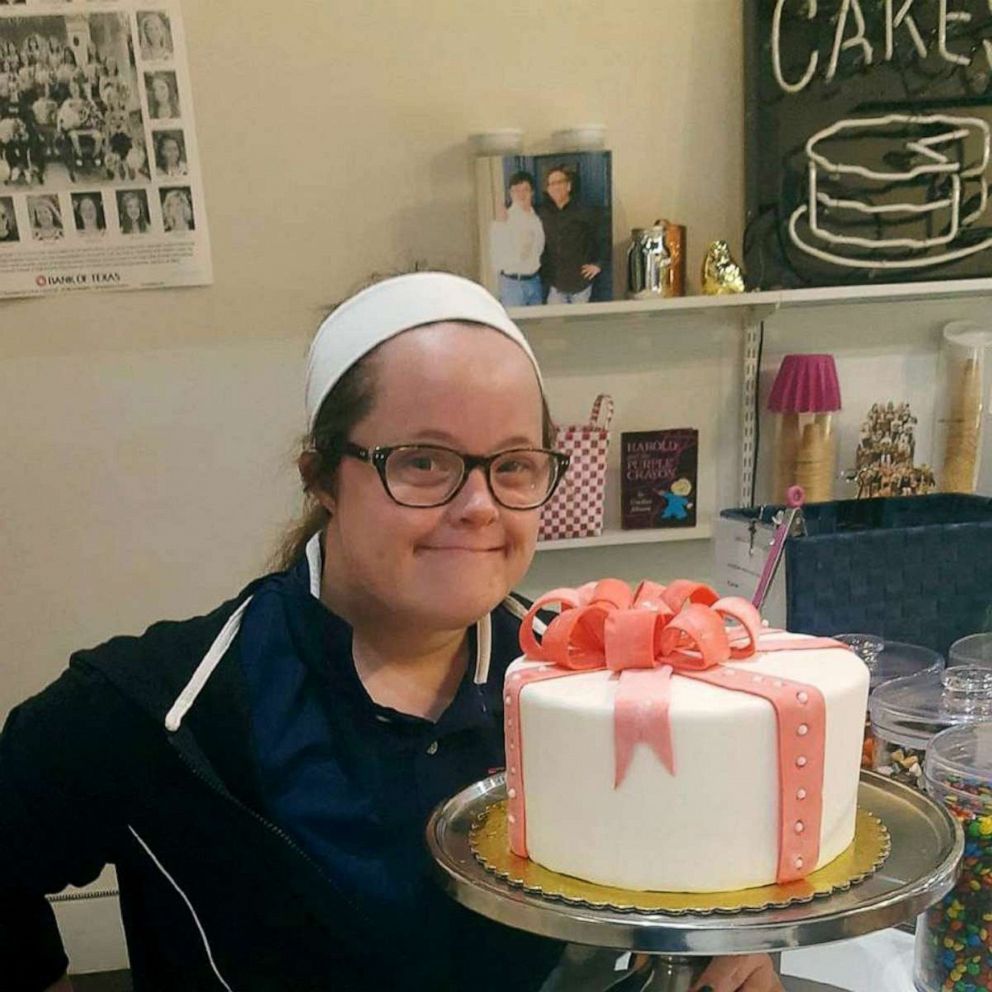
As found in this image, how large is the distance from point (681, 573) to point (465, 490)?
1.12 metres

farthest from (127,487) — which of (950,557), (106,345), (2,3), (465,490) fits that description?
(950,557)

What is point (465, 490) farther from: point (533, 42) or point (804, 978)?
point (533, 42)

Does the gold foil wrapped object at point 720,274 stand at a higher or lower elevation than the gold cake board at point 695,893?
higher

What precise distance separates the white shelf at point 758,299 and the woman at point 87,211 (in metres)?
0.70

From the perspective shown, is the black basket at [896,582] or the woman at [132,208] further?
the woman at [132,208]

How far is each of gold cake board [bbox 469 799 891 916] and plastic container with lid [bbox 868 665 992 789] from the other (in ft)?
1.09

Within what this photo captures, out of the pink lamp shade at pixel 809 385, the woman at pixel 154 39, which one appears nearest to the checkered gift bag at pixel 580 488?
the pink lamp shade at pixel 809 385

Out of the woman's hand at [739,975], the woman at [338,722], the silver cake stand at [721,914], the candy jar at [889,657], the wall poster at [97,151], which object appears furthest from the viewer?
the wall poster at [97,151]

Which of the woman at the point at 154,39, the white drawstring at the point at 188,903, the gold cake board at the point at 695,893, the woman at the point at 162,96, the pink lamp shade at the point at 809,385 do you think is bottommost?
the white drawstring at the point at 188,903

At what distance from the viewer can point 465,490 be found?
906mm

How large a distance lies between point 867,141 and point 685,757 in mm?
1414

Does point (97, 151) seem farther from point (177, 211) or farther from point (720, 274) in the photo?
point (720, 274)

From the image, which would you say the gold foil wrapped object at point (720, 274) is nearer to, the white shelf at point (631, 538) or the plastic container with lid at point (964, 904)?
the white shelf at point (631, 538)

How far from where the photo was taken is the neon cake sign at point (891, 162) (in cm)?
171
